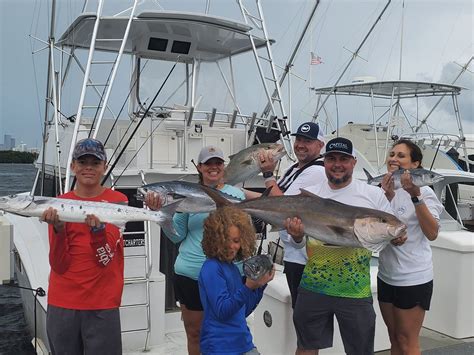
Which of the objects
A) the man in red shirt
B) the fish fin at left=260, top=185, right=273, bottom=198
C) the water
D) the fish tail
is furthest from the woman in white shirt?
the water

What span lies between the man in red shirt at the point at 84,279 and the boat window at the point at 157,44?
4.63 meters

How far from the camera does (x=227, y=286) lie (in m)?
2.56

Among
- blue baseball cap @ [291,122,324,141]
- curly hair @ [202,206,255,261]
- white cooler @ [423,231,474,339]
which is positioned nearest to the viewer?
curly hair @ [202,206,255,261]

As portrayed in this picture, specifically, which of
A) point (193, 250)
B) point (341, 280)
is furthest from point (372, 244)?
point (193, 250)

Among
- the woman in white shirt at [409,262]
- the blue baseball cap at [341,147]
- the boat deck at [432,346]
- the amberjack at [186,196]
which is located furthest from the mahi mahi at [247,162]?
the boat deck at [432,346]

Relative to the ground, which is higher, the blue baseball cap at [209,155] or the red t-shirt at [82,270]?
the blue baseball cap at [209,155]

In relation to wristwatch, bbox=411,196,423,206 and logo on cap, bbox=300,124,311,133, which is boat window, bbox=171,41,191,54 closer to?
logo on cap, bbox=300,124,311,133

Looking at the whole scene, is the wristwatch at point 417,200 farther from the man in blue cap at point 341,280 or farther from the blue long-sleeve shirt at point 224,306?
the blue long-sleeve shirt at point 224,306

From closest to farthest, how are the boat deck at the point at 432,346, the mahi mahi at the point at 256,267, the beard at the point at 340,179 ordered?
1. the mahi mahi at the point at 256,267
2. the beard at the point at 340,179
3. the boat deck at the point at 432,346

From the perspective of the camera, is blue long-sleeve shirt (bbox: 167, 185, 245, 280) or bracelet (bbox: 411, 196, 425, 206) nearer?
bracelet (bbox: 411, 196, 425, 206)

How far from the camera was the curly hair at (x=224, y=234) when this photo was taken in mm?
2588

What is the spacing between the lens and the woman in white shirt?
123 inches

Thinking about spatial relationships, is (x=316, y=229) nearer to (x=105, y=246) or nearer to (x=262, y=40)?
(x=105, y=246)

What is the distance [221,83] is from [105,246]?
5.47 metres
